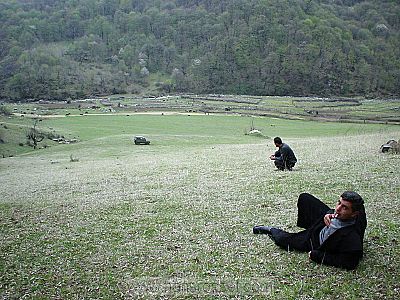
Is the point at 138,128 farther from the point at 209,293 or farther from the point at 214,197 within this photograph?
the point at 209,293

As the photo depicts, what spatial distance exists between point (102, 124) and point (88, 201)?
64.0 metres

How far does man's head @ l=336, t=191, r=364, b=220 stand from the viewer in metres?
8.26

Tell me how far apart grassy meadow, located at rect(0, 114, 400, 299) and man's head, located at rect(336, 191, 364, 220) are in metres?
1.14

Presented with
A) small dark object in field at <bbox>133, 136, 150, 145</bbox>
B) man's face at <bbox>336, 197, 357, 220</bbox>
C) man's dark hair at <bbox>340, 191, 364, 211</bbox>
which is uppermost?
man's dark hair at <bbox>340, 191, 364, 211</bbox>

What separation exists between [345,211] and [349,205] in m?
0.16

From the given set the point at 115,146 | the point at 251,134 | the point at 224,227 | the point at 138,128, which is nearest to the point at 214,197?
the point at 224,227

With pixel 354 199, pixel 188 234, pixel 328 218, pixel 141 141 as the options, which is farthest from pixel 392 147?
pixel 141 141

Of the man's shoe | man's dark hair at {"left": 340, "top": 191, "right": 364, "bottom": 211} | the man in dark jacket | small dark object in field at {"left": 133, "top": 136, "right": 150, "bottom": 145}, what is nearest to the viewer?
man's dark hair at {"left": 340, "top": 191, "right": 364, "bottom": 211}

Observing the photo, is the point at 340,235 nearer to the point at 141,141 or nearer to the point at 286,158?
the point at 286,158

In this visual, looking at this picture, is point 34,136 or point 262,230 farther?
point 34,136

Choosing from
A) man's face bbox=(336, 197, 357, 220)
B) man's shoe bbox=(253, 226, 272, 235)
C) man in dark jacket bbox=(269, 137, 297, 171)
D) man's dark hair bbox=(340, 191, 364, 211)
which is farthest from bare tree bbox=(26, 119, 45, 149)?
man's dark hair bbox=(340, 191, 364, 211)

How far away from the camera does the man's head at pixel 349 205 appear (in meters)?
8.26

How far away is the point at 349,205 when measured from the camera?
8.28 m

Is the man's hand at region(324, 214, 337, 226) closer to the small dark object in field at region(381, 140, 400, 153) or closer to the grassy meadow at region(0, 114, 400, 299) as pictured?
the grassy meadow at region(0, 114, 400, 299)
